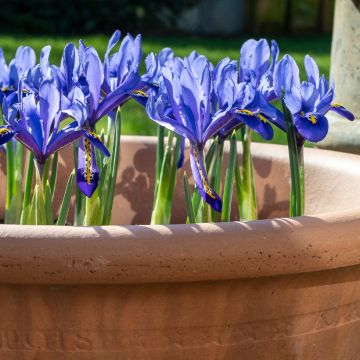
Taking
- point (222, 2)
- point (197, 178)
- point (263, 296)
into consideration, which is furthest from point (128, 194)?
point (222, 2)

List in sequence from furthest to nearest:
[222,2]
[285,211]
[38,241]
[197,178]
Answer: [222,2] → [285,211] → [197,178] → [38,241]

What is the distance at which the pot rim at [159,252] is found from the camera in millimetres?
1267

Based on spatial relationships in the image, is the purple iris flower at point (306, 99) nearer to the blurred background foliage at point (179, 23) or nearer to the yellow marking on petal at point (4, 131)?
the yellow marking on petal at point (4, 131)

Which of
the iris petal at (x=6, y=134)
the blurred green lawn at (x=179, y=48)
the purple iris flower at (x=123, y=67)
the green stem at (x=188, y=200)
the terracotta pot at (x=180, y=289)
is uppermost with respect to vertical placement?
the blurred green lawn at (x=179, y=48)

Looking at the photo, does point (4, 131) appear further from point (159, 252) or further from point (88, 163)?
point (159, 252)

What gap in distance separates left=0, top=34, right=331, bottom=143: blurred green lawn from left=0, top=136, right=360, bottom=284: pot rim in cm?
259

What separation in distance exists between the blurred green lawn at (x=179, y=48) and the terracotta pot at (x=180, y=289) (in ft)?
8.31

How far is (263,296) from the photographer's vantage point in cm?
137

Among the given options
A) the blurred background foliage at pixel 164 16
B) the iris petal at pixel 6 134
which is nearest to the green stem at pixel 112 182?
the iris petal at pixel 6 134

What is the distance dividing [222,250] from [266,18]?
1069cm

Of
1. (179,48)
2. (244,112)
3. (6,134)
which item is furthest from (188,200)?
(179,48)

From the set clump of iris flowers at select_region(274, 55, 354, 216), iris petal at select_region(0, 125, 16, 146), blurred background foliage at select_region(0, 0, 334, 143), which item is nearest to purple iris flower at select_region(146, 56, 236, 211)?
clump of iris flowers at select_region(274, 55, 354, 216)

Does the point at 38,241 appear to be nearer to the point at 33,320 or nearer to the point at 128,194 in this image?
the point at 33,320

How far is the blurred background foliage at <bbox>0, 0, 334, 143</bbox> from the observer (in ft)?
28.5
